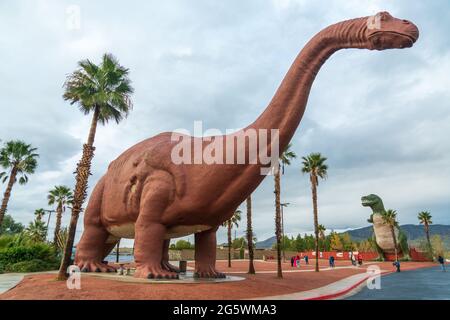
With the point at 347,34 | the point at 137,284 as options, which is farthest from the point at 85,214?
the point at 347,34

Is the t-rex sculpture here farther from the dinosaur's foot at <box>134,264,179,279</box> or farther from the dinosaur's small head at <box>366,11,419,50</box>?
the dinosaur's small head at <box>366,11,419,50</box>

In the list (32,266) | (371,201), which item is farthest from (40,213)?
(371,201)

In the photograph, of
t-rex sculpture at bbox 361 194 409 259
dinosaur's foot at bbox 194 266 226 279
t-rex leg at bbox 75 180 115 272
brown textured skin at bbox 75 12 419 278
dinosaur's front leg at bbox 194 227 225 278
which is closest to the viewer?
brown textured skin at bbox 75 12 419 278

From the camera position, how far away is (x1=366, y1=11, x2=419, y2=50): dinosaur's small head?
7723 millimetres

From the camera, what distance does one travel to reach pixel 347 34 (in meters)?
8.54

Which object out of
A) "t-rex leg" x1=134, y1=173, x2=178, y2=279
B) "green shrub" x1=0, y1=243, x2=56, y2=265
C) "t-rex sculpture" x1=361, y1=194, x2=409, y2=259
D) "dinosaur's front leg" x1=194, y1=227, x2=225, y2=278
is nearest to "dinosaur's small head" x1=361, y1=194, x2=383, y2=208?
"t-rex sculpture" x1=361, y1=194, x2=409, y2=259

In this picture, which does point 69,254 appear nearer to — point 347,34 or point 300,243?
point 347,34

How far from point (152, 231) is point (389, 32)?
8.33 metres

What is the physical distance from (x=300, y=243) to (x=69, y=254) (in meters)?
62.3

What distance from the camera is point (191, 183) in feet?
34.8

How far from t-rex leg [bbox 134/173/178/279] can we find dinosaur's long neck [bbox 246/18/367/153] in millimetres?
3698

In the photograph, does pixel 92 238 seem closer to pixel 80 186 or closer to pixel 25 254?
pixel 80 186

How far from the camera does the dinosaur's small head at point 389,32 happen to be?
772cm

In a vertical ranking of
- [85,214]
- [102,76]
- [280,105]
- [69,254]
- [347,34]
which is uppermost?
[102,76]
